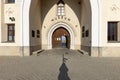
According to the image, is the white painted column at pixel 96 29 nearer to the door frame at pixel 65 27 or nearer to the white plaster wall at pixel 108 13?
the white plaster wall at pixel 108 13

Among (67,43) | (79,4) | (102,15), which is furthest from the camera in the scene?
(67,43)

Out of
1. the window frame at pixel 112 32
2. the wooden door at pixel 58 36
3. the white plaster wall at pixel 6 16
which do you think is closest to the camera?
the window frame at pixel 112 32

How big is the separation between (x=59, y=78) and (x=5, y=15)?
41.1 ft

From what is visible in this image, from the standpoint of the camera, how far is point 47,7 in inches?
976

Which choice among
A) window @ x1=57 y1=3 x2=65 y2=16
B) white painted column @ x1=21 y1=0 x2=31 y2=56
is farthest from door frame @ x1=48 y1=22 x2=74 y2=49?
white painted column @ x1=21 y1=0 x2=31 y2=56

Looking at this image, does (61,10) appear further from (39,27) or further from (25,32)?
(25,32)

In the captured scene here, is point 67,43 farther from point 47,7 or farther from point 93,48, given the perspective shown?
point 93,48

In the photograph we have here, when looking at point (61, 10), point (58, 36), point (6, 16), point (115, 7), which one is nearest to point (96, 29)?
point (115, 7)

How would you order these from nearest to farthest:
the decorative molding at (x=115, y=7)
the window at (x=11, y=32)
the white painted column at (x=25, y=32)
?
the decorative molding at (x=115, y=7), the white painted column at (x=25, y=32), the window at (x=11, y=32)

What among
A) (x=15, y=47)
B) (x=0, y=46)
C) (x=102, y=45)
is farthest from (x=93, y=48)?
(x=0, y=46)

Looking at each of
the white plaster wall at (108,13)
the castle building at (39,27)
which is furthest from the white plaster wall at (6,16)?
the white plaster wall at (108,13)

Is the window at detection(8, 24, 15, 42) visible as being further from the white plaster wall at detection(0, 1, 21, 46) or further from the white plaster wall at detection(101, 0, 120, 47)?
the white plaster wall at detection(101, 0, 120, 47)

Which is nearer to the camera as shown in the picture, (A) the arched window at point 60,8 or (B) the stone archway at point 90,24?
(B) the stone archway at point 90,24

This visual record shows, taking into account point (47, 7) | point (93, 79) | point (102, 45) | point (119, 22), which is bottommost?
point (93, 79)
